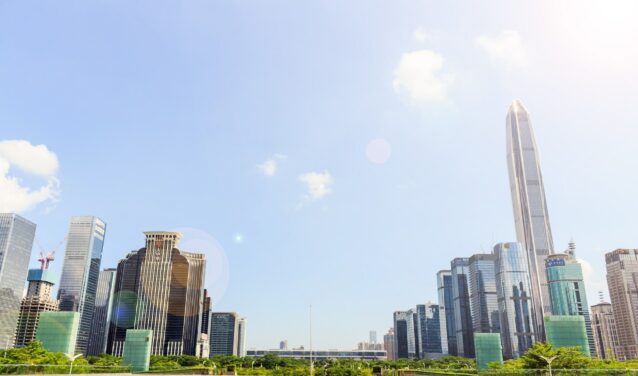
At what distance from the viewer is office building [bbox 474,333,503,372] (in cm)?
7925

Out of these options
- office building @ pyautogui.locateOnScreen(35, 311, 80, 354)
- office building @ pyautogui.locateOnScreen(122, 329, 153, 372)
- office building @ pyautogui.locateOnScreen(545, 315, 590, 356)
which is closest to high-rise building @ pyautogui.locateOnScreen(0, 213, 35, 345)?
office building @ pyautogui.locateOnScreen(35, 311, 80, 354)

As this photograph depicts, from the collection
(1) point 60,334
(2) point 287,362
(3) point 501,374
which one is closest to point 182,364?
(2) point 287,362

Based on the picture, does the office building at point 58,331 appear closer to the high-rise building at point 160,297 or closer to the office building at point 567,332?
the office building at point 567,332

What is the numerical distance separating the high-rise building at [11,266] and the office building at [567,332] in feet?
610

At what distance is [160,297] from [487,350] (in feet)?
451

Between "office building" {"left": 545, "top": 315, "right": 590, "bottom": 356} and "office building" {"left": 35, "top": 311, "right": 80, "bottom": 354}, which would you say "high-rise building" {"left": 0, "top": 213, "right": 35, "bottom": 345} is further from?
"office building" {"left": 545, "top": 315, "right": 590, "bottom": 356}

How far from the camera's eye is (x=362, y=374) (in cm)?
7219

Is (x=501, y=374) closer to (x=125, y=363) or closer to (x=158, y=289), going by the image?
(x=125, y=363)

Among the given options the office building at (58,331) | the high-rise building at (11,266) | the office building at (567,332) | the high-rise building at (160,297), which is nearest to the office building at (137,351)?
the office building at (58,331)

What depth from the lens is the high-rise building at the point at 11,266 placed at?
179m

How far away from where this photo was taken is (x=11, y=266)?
608ft

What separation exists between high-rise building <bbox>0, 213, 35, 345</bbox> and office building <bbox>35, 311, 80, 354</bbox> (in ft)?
394

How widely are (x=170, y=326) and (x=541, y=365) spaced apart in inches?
6110

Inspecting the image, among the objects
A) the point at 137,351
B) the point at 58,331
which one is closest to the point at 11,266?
the point at 58,331
